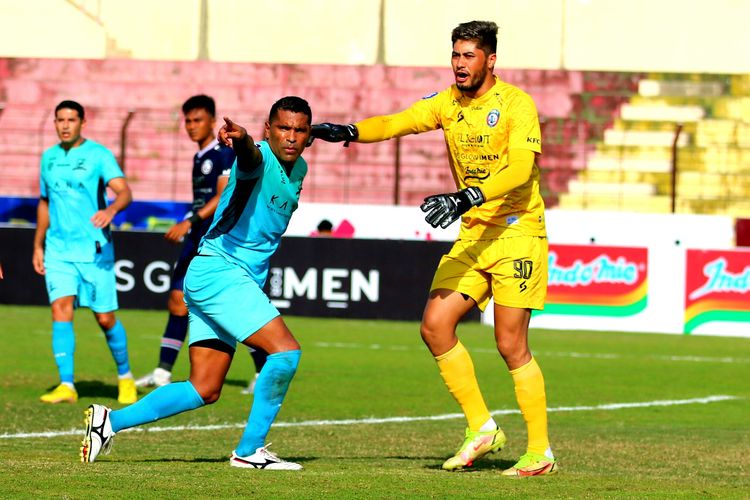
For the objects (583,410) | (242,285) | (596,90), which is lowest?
(583,410)

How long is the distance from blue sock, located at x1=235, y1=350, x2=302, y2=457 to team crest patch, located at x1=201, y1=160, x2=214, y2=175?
195 inches

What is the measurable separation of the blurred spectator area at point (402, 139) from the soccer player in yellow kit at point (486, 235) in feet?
60.9

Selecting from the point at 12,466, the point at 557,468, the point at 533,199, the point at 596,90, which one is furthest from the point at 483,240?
the point at 596,90

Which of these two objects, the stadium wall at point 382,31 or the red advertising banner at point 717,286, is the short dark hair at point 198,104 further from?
the stadium wall at point 382,31

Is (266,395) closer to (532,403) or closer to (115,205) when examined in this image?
(532,403)

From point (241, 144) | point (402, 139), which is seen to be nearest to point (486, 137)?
point (241, 144)

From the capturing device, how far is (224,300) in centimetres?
751

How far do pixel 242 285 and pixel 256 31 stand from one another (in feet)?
82.1

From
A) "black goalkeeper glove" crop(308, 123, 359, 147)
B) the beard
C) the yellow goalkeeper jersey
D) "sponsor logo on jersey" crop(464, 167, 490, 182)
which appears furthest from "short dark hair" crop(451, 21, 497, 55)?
"black goalkeeper glove" crop(308, 123, 359, 147)

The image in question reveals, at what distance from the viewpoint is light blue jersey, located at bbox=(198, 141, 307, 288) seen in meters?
7.49

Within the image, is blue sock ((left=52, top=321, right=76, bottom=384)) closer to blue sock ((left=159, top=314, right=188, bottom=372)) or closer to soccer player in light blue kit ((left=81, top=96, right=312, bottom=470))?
blue sock ((left=159, top=314, right=188, bottom=372))

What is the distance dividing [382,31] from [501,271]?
947 inches

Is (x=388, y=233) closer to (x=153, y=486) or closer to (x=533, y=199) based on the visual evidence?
(x=533, y=199)

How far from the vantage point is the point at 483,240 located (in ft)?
26.6
